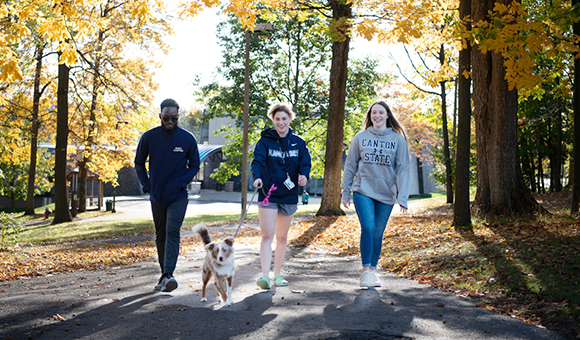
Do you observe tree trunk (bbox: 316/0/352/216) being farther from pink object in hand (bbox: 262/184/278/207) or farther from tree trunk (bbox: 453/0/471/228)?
pink object in hand (bbox: 262/184/278/207)

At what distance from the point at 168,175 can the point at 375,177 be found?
2389 millimetres

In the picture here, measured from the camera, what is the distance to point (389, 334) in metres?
3.78

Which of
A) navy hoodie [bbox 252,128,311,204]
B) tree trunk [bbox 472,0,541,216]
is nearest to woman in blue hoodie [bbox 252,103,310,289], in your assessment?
navy hoodie [bbox 252,128,311,204]

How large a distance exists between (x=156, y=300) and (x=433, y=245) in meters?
5.02

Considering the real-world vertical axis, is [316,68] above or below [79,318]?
above

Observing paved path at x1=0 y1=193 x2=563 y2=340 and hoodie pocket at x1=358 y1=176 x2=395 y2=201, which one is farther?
hoodie pocket at x1=358 y1=176 x2=395 y2=201

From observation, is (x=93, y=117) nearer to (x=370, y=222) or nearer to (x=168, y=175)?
(x=168, y=175)

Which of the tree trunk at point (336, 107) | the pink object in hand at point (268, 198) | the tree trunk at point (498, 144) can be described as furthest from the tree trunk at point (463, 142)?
the tree trunk at point (336, 107)

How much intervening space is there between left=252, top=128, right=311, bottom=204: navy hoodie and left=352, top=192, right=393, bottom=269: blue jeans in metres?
0.76

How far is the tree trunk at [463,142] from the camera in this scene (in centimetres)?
902

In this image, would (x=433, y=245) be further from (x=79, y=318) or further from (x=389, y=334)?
(x=79, y=318)

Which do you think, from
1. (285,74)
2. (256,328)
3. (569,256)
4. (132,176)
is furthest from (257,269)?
(132,176)

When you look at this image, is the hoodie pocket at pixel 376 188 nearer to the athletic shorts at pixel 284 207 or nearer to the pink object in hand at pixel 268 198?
the athletic shorts at pixel 284 207

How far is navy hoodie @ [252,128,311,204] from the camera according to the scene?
5.15 metres
